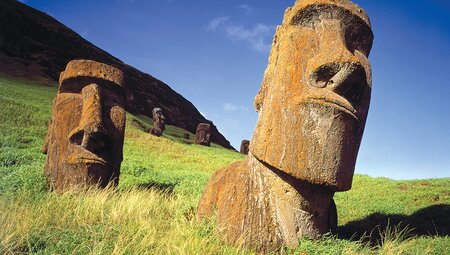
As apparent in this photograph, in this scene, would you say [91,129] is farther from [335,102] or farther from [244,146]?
[244,146]

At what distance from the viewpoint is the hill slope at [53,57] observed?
1823 inches

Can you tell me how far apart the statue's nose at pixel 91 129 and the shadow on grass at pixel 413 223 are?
443 cm

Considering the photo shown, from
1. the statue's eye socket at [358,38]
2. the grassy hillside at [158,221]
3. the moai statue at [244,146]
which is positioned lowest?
the grassy hillside at [158,221]

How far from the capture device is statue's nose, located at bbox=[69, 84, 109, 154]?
6.98m

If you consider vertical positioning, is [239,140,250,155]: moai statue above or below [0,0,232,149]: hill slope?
below

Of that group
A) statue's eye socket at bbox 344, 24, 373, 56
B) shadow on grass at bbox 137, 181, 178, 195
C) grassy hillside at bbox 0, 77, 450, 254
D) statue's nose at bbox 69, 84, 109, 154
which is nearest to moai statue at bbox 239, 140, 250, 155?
grassy hillside at bbox 0, 77, 450, 254

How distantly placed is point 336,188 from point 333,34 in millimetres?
1762

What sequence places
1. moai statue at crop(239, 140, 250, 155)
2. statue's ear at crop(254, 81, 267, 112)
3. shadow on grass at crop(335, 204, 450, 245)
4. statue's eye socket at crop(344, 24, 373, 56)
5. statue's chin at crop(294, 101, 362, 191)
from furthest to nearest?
moai statue at crop(239, 140, 250, 155) → shadow on grass at crop(335, 204, 450, 245) → statue's ear at crop(254, 81, 267, 112) → statue's eye socket at crop(344, 24, 373, 56) → statue's chin at crop(294, 101, 362, 191)

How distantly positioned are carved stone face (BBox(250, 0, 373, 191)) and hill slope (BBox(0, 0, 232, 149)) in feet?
128

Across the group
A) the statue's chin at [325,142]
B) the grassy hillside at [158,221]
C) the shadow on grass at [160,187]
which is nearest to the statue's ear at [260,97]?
the statue's chin at [325,142]

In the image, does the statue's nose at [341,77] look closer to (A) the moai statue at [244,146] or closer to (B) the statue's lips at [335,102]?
(B) the statue's lips at [335,102]

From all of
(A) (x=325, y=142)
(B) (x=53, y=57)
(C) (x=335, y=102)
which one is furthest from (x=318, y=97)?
(B) (x=53, y=57)

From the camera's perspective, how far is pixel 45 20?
6431cm

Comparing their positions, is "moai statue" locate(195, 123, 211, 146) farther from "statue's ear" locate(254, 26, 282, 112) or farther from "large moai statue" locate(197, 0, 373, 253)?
"large moai statue" locate(197, 0, 373, 253)
